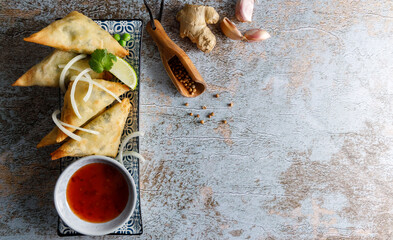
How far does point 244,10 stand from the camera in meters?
2.28

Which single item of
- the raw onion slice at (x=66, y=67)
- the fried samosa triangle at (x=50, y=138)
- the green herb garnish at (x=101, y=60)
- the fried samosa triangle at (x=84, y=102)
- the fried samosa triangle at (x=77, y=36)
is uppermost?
the fried samosa triangle at (x=77, y=36)

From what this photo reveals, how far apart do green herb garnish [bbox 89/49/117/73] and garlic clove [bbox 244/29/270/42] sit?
1017 mm

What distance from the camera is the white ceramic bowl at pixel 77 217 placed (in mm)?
1904

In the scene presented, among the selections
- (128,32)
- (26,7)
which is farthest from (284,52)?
(26,7)

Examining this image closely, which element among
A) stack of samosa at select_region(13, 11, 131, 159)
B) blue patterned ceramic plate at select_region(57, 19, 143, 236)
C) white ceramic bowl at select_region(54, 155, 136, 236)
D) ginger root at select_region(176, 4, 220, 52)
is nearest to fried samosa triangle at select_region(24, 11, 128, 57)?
stack of samosa at select_region(13, 11, 131, 159)

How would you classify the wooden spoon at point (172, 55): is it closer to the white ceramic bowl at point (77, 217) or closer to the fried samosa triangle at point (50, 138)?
the white ceramic bowl at point (77, 217)

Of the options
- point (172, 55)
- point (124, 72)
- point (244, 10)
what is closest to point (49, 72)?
point (124, 72)

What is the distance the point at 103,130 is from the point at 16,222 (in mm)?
1058

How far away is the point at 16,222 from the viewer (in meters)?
2.26

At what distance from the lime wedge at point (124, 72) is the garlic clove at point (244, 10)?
36.5 inches

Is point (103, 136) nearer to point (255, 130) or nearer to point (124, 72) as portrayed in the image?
point (124, 72)

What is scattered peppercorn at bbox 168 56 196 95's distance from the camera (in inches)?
89.0

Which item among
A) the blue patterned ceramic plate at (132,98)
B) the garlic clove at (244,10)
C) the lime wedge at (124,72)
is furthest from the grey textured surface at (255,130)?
the lime wedge at (124,72)

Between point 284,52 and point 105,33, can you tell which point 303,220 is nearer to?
point 284,52
